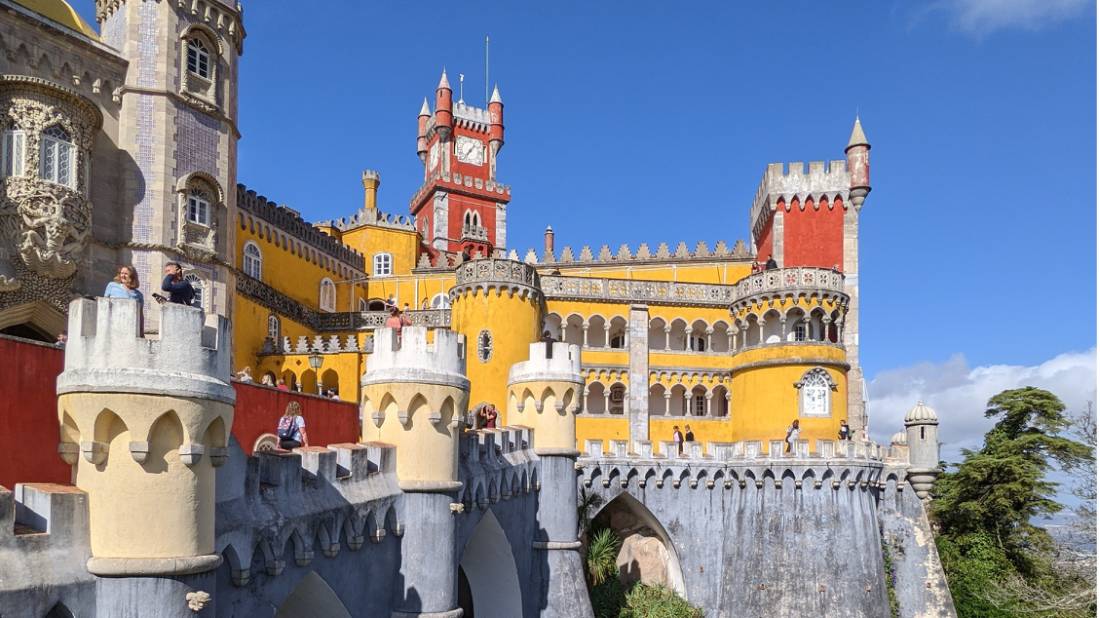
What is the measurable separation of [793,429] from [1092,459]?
34.8 feet

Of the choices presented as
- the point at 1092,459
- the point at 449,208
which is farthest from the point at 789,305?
the point at 449,208

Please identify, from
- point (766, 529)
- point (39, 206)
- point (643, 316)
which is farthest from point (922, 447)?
point (39, 206)

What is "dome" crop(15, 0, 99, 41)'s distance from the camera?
24352 millimetres

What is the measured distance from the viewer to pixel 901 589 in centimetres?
3597

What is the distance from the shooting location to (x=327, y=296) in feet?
149

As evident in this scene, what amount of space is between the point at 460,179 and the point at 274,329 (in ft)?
109

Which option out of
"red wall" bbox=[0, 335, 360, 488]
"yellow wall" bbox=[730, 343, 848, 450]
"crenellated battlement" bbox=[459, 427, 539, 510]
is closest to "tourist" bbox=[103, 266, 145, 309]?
"red wall" bbox=[0, 335, 360, 488]

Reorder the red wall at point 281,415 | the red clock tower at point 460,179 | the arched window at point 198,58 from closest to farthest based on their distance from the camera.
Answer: the red wall at point 281,415 → the arched window at point 198,58 → the red clock tower at point 460,179

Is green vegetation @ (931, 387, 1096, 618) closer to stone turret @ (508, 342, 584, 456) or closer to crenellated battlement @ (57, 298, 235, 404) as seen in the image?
stone turret @ (508, 342, 584, 456)

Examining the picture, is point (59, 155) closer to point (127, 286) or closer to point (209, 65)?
point (209, 65)

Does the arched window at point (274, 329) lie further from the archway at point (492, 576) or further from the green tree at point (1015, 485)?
the green tree at point (1015, 485)

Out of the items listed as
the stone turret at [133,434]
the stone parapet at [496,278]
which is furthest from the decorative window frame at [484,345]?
the stone turret at [133,434]

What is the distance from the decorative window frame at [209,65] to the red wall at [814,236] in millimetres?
27642

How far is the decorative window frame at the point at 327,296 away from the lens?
44.8 metres
